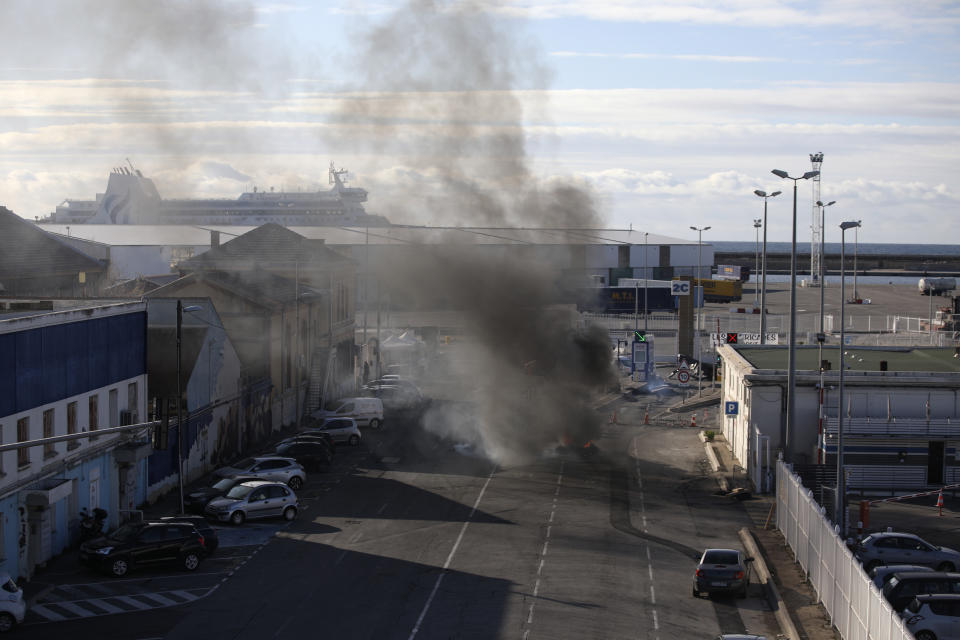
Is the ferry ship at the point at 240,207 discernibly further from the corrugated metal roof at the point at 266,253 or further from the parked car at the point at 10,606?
the parked car at the point at 10,606

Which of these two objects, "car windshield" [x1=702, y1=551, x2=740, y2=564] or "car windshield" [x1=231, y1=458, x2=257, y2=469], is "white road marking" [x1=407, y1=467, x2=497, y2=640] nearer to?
"car windshield" [x1=702, y1=551, x2=740, y2=564]

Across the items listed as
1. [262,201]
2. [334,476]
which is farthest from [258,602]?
[262,201]

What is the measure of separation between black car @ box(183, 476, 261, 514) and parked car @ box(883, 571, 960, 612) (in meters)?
18.3

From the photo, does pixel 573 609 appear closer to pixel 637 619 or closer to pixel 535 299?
pixel 637 619

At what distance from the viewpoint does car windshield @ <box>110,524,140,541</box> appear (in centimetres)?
2369

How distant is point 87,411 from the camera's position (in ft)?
87.2

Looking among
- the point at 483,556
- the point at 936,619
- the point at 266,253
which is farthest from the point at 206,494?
the point at 266,253

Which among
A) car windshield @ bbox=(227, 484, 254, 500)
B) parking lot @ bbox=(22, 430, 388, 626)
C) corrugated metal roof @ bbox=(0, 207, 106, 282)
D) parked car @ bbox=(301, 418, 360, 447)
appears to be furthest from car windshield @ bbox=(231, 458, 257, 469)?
corrugated metal roof @ bbox=(0, 207, 106, 282)

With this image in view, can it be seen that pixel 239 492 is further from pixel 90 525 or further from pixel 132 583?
pixel 132 583

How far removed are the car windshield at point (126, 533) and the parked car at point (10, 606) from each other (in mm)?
4190

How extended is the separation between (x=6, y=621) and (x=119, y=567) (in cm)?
411

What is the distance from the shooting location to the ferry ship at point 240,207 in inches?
4892

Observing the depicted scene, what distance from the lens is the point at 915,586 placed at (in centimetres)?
2011

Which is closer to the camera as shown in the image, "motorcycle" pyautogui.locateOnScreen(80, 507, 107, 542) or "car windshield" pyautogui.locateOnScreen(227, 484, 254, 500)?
"motorcycle" pyautogui.locateOnScreen(80, 507, 107, 542)
